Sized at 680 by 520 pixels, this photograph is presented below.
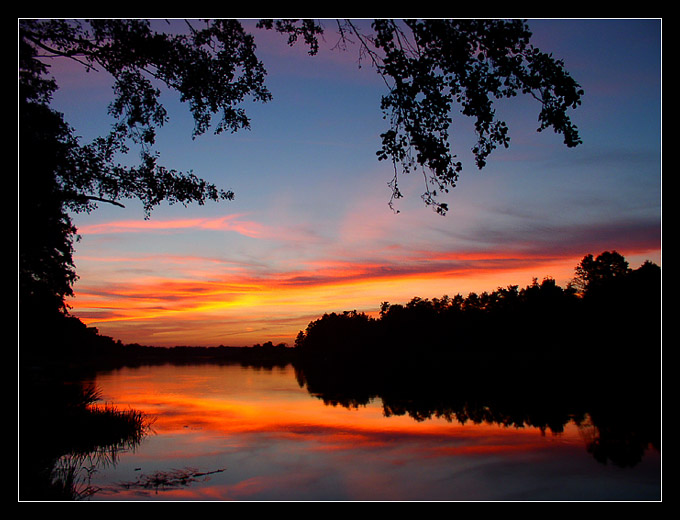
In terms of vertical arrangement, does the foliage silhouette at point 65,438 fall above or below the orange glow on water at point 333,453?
above

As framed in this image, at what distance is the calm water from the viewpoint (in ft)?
44.5

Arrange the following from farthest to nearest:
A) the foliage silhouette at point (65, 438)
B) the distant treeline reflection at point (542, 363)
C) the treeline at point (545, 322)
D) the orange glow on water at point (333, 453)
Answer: the treeline at point (545, 322), the distant treeline reflection at point (542, 363), the orange glow on water at point (333, 453), the foliage silhouette at point (65, 438)

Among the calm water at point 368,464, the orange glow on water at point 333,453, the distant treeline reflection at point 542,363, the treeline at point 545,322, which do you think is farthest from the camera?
the treeline at point 545,322

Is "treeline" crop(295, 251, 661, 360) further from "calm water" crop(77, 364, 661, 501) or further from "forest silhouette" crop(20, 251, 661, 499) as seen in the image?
"calm water" crop(77, 364, 661, 501)

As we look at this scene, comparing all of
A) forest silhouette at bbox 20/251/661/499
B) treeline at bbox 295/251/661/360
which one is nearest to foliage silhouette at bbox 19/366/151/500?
forest silhouette at bbox 20/251/661/499

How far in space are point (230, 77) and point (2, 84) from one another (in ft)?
12.9

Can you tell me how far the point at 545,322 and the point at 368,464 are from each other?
54.8m

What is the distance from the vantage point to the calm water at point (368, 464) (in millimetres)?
13562

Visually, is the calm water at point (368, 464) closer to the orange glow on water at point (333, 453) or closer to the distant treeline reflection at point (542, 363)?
the orange glow on water at point (333, 453)

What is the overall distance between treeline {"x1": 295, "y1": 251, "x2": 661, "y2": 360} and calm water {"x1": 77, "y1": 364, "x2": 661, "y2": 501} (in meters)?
36.0

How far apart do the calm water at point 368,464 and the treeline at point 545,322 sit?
36049 mm

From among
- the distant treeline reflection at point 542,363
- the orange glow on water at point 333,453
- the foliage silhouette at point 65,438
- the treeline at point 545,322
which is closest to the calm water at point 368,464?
the orange glow on water at point 333,453

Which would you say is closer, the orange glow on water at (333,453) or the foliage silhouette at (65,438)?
the foliage silhouette at (65,438)

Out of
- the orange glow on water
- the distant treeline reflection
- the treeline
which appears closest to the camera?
the orange glow on water
